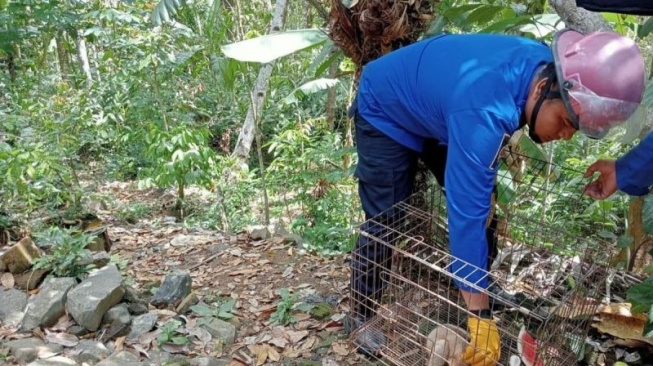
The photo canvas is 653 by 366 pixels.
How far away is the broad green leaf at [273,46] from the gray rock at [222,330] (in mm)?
1183

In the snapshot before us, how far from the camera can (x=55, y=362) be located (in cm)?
204

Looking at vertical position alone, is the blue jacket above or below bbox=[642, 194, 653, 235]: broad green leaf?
above

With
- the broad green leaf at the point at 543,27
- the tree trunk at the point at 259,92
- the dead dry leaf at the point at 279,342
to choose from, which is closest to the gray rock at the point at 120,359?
the dead dry leaf at the point at 279,342

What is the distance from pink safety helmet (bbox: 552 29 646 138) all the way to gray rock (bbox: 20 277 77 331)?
2.24m

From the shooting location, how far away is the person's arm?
1412 mm

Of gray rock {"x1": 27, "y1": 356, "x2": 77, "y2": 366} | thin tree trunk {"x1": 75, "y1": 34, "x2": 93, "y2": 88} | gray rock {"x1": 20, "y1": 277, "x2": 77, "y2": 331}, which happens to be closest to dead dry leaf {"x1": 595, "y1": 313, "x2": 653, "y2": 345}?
gray rock {"x1": 27, "y1": 356, "x2": 77, "y2": 366}

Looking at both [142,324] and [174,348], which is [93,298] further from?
[174,348]

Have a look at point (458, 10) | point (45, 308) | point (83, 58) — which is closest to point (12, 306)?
point (45, 308)

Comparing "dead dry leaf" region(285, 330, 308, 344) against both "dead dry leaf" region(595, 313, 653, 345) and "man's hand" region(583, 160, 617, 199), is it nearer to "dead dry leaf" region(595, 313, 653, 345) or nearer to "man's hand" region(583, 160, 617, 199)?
"dead dry leaf" region(595, 313, 653, 345)

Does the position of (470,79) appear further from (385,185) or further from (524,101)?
(385,185)

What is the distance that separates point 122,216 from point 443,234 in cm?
328

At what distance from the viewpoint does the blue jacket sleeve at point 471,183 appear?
1421mm

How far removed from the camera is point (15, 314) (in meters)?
2.45

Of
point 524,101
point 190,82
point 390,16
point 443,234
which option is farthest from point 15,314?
point 190,82
